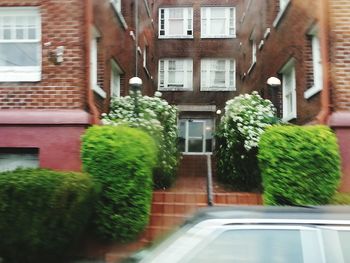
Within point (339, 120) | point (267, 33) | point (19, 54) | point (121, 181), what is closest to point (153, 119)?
point (121, 181)

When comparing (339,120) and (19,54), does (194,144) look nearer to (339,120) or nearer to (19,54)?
(19,54)

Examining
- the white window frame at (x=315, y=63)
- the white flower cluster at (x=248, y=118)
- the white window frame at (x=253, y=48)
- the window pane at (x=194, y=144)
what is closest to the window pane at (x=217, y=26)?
the white window frame at (x=253, y=48)

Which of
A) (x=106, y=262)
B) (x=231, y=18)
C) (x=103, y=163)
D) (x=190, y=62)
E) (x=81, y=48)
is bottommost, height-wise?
(x=106, y=262)

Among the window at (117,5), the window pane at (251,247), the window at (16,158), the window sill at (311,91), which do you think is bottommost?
the window pane at (251,247)

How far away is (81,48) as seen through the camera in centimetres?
933

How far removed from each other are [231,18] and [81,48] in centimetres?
1660

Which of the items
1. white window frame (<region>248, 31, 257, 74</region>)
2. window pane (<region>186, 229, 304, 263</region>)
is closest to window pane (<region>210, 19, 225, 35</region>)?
white window frame (<region>248, 31, 257, 74</region>)

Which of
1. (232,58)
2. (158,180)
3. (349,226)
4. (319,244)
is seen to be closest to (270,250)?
(319,244)

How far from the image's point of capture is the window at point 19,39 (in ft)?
31.9

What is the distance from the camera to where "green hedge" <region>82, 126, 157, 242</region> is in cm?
812

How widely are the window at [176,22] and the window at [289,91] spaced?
12288 mm

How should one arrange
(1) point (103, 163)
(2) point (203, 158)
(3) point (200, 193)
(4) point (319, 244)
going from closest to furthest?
(4) point (319, 244)
(1) point (103, 163)
(3) point (200, 193)
(2) point (203, 158)

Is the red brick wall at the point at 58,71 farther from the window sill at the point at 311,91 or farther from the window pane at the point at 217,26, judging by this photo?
the window pane at the point at 217,26

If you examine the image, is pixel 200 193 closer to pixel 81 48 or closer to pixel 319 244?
pixel 81 48
